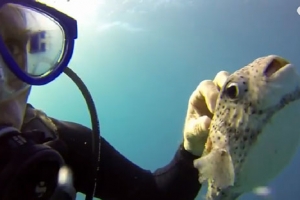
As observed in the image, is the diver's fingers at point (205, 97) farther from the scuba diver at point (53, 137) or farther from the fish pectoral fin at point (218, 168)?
the fish pectoral fin at point (218, 168)

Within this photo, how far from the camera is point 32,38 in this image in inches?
73.7

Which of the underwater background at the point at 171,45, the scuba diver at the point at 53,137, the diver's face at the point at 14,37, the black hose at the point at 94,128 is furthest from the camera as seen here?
the underwater background at the point at 171,45

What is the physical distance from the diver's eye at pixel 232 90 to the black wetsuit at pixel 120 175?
0.76 metres

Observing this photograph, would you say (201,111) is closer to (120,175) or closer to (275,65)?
(275,65)

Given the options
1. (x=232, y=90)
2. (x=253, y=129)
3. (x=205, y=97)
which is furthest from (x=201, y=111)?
(x=253, y=129)

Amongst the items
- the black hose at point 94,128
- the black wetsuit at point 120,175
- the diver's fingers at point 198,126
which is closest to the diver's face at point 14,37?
the black hose at point 94,128

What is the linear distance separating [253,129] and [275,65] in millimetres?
312

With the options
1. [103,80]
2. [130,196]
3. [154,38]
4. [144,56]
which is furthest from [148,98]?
[130,196]

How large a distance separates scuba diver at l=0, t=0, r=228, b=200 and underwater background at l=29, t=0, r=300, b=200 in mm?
10638

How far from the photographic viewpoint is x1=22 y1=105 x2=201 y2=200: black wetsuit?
2408mm

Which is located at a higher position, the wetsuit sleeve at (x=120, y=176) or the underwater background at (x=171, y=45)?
the underwater background at (x=171, y=45)

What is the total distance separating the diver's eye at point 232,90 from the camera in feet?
5.46

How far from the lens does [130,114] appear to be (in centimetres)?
6819

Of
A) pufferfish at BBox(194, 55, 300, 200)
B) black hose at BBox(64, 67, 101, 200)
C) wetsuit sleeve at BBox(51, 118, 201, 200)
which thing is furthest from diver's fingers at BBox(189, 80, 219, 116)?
black hose at BBox(64, 67, 101, 200)
